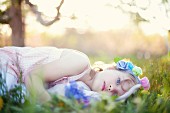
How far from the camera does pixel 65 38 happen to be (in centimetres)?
1642

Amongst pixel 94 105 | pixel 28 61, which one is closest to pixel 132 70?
pixel 28 61

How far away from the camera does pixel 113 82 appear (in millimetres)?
2799

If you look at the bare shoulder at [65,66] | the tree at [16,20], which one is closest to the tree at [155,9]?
the tree at [16,20]

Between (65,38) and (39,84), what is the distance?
14.0 m

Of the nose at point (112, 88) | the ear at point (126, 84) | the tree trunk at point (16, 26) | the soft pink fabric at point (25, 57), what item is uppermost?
the soft pink fabric at point (25, 57)

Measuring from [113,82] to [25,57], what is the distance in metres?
0.61

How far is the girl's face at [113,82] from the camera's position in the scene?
2783 mm

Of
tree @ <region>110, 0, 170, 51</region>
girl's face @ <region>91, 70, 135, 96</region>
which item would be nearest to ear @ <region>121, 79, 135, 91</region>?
girl's face @ <region>91, 70, 135, 96</region>

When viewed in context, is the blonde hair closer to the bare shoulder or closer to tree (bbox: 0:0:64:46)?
the bare shoulder

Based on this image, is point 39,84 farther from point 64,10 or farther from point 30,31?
point 30,31

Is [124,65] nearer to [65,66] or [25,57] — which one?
[65,66]

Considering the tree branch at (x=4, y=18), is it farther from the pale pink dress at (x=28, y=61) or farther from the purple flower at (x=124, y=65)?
the purple flower at (x=124, y=65)

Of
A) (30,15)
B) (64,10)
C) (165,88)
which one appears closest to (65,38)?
(30,15)

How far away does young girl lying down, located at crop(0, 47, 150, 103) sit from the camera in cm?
272
